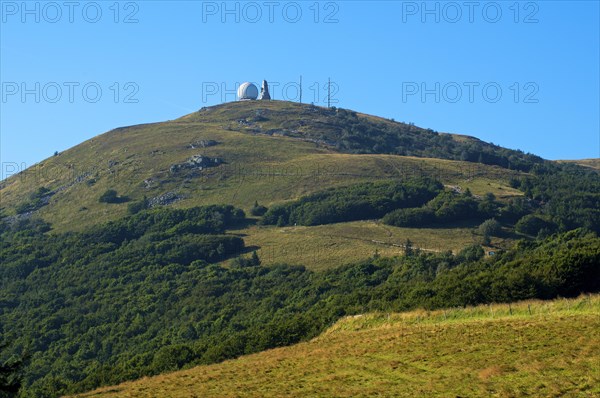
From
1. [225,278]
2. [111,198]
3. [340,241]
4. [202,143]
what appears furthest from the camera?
[202,143]

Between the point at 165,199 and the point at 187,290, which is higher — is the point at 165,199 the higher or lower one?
the higher one

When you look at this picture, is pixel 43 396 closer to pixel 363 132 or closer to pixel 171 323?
pixel 171 323

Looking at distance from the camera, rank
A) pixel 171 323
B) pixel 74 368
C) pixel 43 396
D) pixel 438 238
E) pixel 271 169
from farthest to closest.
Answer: pixel 271 169
pixel 438 238
pixel 171 323
pixel 74 368
pixel 43 396

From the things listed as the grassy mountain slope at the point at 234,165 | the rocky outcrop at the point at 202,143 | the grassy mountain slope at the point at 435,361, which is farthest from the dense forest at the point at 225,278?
the rocky outcrop at the point at 202,143

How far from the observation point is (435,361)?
33.9m

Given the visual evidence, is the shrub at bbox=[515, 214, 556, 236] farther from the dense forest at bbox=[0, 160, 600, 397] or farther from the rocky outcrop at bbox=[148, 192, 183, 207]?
the rocky outcrop at bbox=[148, 192, 183, 207]

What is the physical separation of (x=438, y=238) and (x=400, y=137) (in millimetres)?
85643

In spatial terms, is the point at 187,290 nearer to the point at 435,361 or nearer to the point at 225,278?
the point at 225,278

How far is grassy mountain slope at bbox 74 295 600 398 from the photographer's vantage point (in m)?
29.0

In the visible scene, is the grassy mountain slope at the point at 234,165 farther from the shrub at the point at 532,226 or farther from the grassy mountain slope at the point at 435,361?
the grassy mountain slope at the point at 435,361

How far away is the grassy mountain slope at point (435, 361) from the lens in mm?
28953

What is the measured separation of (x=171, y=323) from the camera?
80875 mm

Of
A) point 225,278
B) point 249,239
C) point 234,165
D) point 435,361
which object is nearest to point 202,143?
point 234,165

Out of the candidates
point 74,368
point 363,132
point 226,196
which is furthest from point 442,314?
point 363,132
